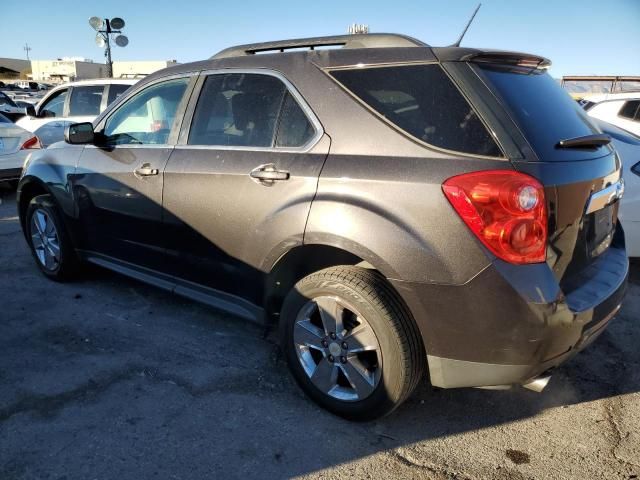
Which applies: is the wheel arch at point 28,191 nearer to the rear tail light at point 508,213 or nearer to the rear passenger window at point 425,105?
the rear passenger window at point 425,105

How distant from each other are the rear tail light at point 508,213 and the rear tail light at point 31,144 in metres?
7.99

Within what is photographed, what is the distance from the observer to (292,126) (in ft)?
9.09

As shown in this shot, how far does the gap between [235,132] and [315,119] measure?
631 millimetres

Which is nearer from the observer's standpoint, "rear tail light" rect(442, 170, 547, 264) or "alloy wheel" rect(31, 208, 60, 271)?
"rear tail light" rect(442, 170, 547, 264)

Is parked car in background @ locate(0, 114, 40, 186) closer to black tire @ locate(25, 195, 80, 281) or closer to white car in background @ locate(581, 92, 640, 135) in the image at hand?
black tire @ locate(25, 195, 80, 281)

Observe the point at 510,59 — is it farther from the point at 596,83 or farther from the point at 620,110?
the point at 596,83

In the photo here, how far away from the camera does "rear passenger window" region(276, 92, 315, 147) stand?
2.70 meters

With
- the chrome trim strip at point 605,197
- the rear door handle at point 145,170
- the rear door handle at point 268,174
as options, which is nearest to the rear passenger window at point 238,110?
the rear door handle at point 268,174

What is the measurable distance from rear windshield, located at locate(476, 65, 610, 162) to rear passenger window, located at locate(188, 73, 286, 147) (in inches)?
45.3

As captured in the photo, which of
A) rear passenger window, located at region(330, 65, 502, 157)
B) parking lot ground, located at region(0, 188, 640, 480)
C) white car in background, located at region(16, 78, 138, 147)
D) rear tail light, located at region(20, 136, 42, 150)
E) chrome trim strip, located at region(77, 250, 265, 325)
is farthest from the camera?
white car in background, located at region(16, 78, 138, 147)

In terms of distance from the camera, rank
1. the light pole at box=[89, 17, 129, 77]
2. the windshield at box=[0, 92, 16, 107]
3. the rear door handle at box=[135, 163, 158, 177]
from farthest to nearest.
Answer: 1. the windshield at box=[0, 92, 16, 107]
2. the light pole at box=[89, 17, 129, 77]
3. the rear door handle at box=[135, 163, 158, 177]

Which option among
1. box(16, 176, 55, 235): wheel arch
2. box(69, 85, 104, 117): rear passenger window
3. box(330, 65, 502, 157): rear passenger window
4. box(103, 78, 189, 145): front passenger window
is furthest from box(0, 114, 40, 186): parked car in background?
box(330, 65, 502, 157): rear passenger window

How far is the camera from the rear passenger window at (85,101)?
361 inches

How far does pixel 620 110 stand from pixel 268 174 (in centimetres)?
640
